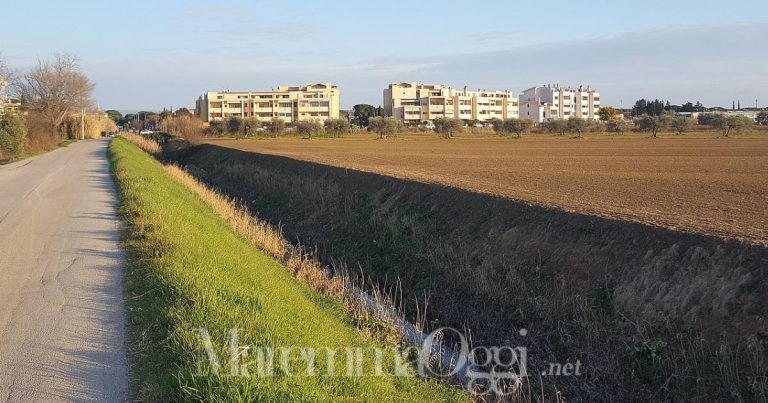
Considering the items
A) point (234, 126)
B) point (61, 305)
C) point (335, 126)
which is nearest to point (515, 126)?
point (335, 126)

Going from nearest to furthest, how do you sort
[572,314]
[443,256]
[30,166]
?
[572,314] < [443,256] < [30,166]

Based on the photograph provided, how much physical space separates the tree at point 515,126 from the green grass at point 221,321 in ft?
360

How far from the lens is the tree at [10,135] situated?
43581 mm

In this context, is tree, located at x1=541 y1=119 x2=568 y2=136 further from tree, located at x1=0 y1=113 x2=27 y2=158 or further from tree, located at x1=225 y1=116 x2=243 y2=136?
tree, located at x1=0 y1=113 x2=27 y2=158

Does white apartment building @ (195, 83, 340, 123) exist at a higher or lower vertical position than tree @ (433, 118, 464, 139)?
higher

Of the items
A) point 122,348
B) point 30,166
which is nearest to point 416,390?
point 122,348

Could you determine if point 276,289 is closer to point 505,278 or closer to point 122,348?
point 122,348

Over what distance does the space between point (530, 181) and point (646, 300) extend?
50.1ft

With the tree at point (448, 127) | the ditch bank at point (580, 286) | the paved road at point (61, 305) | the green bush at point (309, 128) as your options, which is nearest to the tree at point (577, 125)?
the tree at point (448, 127)

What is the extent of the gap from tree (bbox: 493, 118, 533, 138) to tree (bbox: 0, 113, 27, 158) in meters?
85.0

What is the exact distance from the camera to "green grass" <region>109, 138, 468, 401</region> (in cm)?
597

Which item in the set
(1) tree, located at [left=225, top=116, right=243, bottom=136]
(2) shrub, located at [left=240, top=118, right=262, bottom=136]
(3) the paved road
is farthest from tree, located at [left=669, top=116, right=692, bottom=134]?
(3) the paved road

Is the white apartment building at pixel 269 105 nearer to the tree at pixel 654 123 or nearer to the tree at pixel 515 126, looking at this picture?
the tree at pixel 515 126

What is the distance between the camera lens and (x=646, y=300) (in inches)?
415
